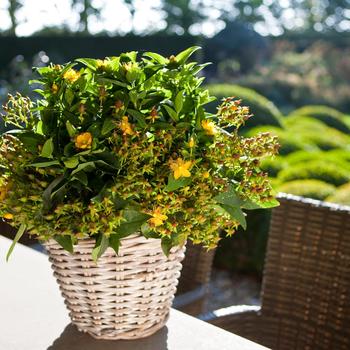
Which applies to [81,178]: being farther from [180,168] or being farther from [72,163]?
[180,168]

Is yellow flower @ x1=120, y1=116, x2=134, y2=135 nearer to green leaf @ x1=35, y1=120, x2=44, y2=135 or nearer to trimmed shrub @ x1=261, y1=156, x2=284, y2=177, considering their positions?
green leaf @ x1=35, y1=120, x2=44, y2=135

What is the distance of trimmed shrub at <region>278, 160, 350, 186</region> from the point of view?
118 inches

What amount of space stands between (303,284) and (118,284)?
2.25ft

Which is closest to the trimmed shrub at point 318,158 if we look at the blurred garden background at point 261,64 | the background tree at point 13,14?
the blurred garden background at point 261,64

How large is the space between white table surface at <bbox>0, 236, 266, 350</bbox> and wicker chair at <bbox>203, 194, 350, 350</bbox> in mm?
358

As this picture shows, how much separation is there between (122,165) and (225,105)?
7.0 inches

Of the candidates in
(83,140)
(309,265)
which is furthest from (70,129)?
(309,265)

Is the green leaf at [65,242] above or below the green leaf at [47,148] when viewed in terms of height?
→ below

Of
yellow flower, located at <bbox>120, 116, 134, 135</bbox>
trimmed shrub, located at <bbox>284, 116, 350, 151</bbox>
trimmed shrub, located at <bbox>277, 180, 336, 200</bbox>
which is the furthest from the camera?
trimmed shrub, located at <bbox>284, 116, 350, 151</bbox>

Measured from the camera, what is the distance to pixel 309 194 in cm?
266

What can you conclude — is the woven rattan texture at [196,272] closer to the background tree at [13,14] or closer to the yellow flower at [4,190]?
the yellow flower at [4,190]

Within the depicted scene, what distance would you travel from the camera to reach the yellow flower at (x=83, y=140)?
0.64 meters

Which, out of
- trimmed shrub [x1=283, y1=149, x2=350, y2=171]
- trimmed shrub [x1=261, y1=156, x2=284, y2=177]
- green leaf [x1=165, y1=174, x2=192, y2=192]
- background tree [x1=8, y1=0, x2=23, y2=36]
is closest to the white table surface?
green leaf [x1=165, y1=174, x2=192, y2=192]

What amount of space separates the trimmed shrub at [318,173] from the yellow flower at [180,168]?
7.92 ft
